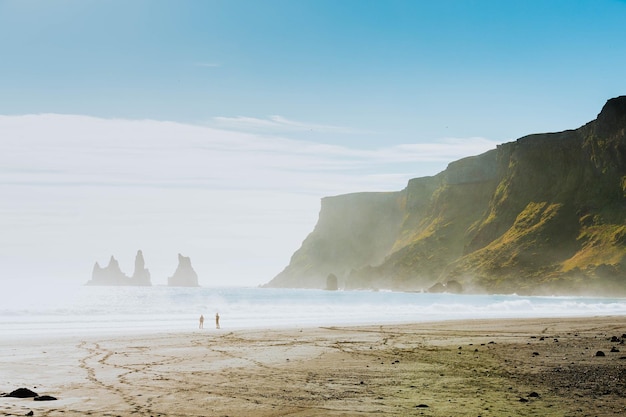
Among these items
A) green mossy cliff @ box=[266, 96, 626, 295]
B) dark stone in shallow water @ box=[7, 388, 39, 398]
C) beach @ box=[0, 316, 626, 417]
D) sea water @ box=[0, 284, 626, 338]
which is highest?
green mossy cliff @ box=[266, 96, 626, 295]

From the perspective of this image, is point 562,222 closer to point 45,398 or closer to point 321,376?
point 321,376

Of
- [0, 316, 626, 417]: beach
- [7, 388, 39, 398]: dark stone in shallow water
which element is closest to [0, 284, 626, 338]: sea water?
[0, 316, 626, 417]: beach

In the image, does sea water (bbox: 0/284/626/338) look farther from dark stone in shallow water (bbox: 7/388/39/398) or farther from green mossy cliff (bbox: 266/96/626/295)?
green mossy cliff (bbox: 266/96/626/295)

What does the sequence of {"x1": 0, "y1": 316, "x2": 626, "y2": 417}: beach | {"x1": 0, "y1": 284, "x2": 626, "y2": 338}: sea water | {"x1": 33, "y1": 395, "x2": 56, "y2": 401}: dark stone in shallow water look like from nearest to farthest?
{"x1": 0, "y1": 316, "x2": 626, "y2": 417}: beach
{"x1": 33, "y1": 395, "x2": 56, "y2": 401}: dark stone in shallow water
{"x1": 0, "y1": 284, "x2": 626, "y2": 338}: sea water

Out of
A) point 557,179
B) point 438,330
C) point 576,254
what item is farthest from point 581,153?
point 438,330

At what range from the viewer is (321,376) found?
1961 cm

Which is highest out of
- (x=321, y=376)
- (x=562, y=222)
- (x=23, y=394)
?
(x=562, y=222)

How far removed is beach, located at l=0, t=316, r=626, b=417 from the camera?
14.3 metres

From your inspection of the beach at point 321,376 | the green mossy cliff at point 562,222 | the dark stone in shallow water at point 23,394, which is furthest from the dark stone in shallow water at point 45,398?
the green mossy cliff at point 562,222

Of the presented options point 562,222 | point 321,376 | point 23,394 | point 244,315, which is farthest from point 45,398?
point 562,222

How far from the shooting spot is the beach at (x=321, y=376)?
1427cm

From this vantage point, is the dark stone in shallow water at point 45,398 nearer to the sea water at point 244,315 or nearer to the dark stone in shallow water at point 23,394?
the dark stone in shallow water at point 23,394

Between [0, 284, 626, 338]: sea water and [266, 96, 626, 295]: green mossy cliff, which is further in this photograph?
[266, 96, 626, 295]: green mossy cliff

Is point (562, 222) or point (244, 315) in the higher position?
point (562, 222)
